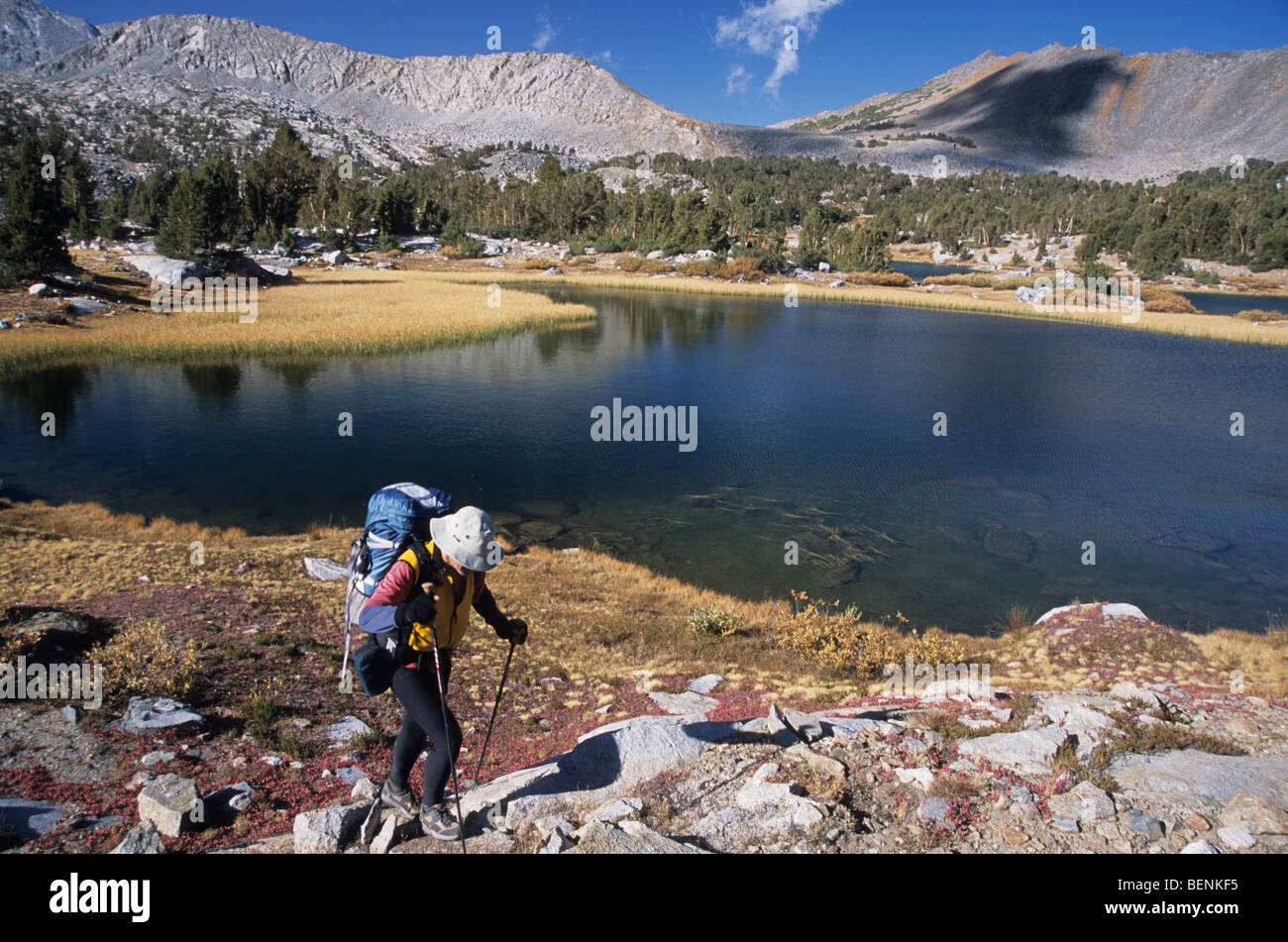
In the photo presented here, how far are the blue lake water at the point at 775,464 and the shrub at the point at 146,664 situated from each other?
9382mm

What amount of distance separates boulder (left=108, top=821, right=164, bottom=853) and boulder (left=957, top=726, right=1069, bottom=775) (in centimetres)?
693

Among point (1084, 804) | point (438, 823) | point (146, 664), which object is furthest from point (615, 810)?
point (146, 664)

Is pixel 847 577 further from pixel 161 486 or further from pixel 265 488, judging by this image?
pixel 161 486

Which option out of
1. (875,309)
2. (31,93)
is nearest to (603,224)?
(875,309)

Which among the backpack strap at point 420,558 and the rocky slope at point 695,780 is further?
the rocky slope at point 695,780

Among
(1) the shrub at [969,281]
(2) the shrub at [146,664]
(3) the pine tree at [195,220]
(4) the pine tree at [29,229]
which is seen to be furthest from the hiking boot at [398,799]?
(1) the shrub at [969,281]

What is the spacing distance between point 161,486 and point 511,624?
19013 millimetres

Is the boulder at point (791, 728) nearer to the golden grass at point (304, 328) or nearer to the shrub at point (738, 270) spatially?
the golden grass at point (304, 328)

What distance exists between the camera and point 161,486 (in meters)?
19.9

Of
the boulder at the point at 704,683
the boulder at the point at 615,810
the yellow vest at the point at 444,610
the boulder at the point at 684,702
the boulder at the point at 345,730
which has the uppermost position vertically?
the yellow vest at the point at 444,610

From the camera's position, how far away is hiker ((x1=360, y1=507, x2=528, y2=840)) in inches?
197

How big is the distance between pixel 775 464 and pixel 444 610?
66.3 feet

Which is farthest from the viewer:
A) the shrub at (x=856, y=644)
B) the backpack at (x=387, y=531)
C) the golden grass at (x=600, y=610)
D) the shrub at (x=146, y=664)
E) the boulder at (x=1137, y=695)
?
the shrub at (x=856, y=644)

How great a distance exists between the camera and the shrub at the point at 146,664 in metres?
7.69
